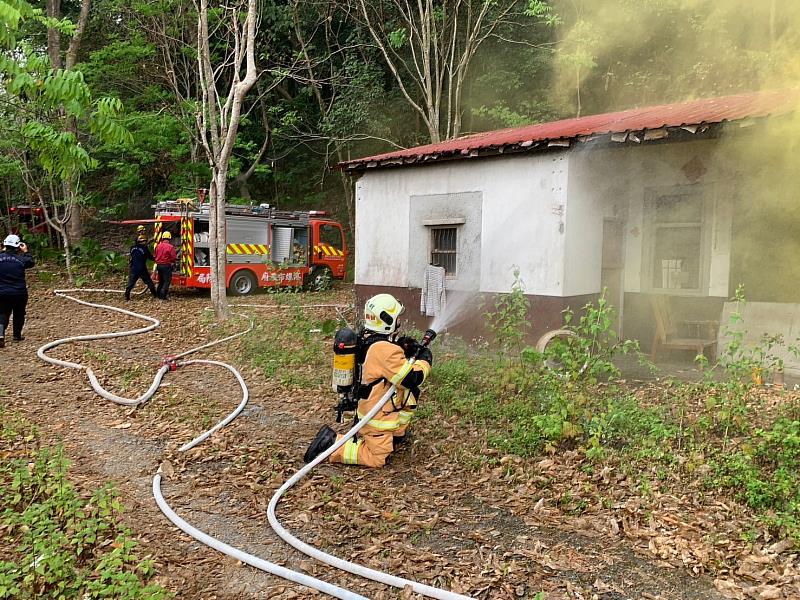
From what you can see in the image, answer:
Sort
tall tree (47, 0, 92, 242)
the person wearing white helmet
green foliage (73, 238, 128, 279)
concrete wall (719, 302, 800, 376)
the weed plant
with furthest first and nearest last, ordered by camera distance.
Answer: green foliage (73, 238, 128, 279) → tall tree (47, 0, 92, 242) → the person wearing white helmet → concrete wall (719, 302, 800, 376) → the weed plant

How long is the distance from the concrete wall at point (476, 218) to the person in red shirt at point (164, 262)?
5.39 meters

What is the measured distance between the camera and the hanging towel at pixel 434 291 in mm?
9875

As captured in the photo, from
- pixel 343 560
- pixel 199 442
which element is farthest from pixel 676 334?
pixel 343 560

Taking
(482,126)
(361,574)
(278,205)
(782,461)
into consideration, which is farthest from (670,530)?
(278,205)

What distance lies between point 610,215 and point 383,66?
50.9ft

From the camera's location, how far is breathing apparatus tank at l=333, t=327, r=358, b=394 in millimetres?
4992

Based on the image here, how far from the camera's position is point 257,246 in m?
16.4

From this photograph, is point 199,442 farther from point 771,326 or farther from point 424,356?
point 771,326

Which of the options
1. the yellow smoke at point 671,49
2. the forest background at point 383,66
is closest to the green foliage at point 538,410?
the forest background at point 383,66

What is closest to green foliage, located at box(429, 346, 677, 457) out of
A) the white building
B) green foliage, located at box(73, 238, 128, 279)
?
the white building

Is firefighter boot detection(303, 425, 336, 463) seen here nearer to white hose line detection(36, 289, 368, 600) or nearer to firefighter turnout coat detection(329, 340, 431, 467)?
firefighter turnout coat detection(329, 340, 431, 467)

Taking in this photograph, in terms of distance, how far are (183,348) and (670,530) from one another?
7992 mm

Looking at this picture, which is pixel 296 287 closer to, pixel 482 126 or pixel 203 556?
pixel 482 126

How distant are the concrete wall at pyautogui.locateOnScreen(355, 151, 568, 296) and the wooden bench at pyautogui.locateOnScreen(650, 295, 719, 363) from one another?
4.98 feet
